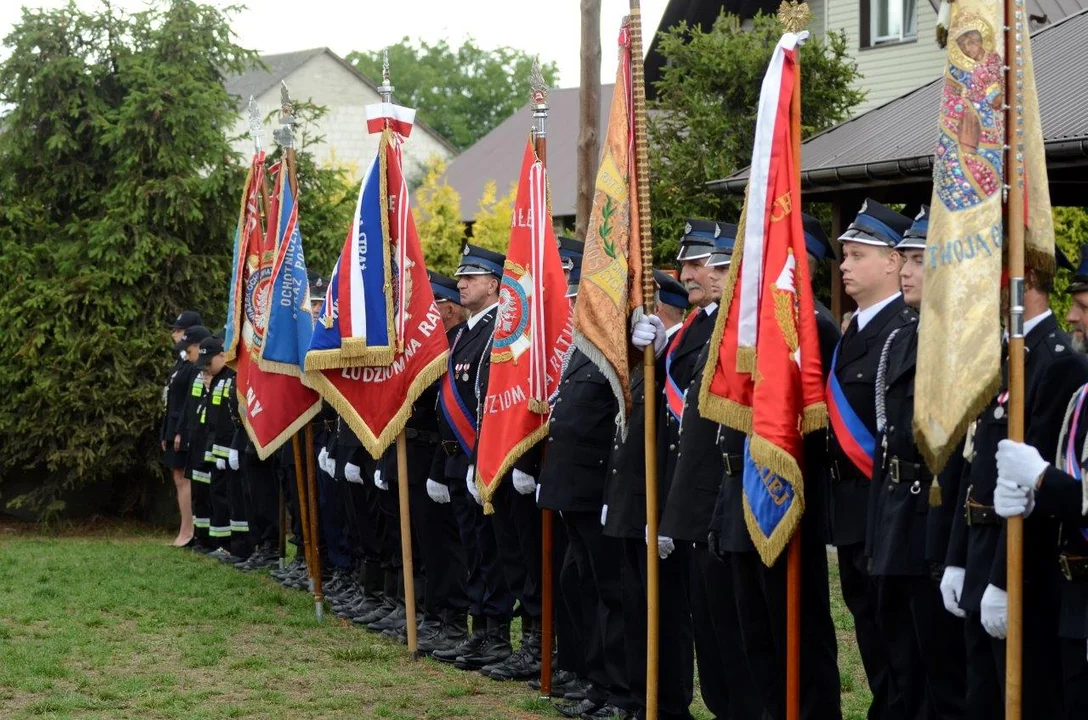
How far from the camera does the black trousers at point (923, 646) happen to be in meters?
4.76

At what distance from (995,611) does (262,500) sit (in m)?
9.05

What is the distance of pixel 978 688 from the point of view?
14.7 ft

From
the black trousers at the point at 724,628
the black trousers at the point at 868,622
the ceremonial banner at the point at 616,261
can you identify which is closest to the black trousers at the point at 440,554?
the ceremonial banner at the point at 616,261

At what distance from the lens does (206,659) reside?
27.8 ft

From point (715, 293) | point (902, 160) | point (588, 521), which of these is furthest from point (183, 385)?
point (715, 293)

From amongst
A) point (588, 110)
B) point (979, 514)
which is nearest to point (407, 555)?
point (979, 514)

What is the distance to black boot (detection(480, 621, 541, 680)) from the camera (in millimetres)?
7875

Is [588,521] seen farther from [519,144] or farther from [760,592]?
[519,144]

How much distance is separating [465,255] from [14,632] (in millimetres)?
3874

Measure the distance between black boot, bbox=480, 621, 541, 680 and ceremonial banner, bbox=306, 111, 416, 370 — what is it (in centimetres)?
180

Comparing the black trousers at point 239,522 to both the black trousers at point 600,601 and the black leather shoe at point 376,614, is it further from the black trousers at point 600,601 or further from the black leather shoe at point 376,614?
the black trousers at point 600,601

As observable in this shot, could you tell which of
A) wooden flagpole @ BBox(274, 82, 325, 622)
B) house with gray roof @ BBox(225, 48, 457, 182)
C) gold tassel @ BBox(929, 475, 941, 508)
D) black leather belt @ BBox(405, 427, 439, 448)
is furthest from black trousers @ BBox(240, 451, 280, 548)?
house with gray roof @ BBox(225, 48, 457, 182)

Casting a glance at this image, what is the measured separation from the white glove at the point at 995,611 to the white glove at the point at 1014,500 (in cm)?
28

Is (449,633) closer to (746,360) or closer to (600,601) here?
(600,601)
